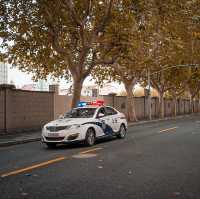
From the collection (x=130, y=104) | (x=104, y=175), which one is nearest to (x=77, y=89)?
(x=130, y=104)

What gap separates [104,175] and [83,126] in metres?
5.96

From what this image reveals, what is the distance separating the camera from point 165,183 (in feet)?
23.6

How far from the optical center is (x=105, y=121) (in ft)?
50.8

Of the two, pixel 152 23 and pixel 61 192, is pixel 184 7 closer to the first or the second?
pixel 152 23

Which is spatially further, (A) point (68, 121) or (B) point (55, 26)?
(B) point (55, 26)

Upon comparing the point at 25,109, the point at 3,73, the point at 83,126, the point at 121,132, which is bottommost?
the point at 121,132

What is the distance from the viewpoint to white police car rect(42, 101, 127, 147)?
44.7 feet

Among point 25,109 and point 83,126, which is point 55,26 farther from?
point 83,126

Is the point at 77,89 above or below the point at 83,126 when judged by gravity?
above

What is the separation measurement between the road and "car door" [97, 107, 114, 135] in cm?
321

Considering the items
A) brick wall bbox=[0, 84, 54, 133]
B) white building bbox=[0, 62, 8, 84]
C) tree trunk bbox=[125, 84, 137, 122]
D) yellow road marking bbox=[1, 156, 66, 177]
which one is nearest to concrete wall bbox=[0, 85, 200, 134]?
brick wall bbox=[0, 84, 54, 133]

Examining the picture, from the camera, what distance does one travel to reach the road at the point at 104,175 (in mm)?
6453

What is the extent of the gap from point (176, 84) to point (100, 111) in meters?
32.1

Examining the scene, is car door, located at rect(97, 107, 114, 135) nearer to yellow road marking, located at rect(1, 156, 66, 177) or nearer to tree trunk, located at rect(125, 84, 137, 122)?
yellow road marking, located at rect(1, 156, 66, 177)
